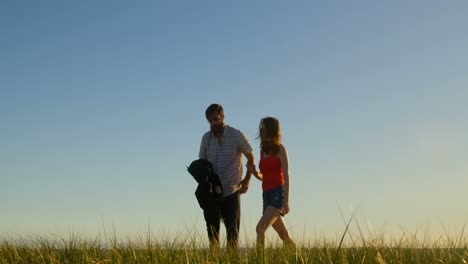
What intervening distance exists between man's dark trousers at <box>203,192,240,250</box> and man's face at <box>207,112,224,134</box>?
3.01ft

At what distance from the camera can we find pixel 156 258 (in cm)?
578

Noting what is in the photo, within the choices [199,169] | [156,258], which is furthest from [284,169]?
[156,258]

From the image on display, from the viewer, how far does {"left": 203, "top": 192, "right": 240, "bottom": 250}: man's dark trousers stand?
25.9 feet

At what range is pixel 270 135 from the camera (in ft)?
24.6

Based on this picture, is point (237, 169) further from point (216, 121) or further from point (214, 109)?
point (214, 109)

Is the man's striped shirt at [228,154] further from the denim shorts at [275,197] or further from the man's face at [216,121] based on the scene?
the denim shorts at [275,197]

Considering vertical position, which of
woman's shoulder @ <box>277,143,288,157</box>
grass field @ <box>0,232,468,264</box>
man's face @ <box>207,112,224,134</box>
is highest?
man's face @ <box>207,112,224,134</box>

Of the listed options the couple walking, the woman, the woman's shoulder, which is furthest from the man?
the woman's shoulder

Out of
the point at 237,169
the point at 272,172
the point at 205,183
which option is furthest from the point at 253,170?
the point at 205,183

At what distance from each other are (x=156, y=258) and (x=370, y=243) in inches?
83.0

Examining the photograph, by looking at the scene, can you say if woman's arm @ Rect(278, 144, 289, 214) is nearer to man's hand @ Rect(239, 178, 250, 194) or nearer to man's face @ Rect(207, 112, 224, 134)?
man's hand @ Rect(239, 178, 250, 194)

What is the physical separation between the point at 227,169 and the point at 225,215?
0.63 m

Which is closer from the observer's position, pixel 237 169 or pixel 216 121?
pixel 216 121

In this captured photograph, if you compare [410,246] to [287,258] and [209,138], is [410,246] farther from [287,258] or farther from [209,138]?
[209,138]
